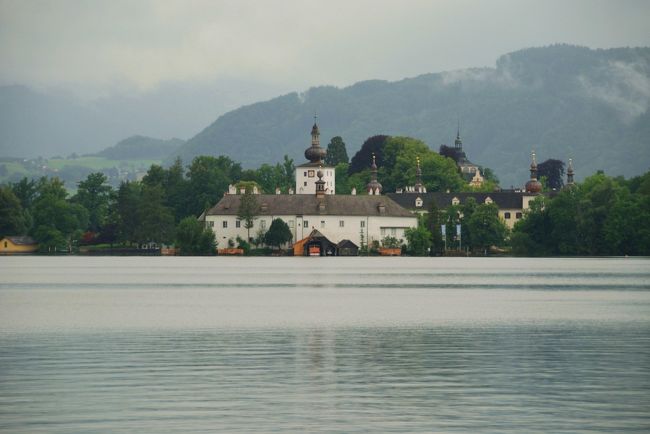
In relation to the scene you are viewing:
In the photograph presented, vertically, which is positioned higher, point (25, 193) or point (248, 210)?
point (25, 193)

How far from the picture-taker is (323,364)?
28953mm

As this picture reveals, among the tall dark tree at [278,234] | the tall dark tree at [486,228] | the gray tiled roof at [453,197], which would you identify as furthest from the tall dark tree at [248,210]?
the gray tiled roof at [453,197]

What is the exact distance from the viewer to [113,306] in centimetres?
5022

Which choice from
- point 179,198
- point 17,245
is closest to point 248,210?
Answer: point 179,198

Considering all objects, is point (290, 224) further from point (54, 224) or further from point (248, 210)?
point (54, 224)

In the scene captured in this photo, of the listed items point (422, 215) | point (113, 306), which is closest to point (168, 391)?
point (113, 306)

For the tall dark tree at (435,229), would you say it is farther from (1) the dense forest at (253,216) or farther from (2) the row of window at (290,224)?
(2) the row of window at (290,224)

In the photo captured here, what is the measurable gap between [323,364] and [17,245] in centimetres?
14277

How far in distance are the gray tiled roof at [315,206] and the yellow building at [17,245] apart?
26160mm

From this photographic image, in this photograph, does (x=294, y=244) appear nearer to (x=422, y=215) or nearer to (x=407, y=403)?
(x=422, y=215)

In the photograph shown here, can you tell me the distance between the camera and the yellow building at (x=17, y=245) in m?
166

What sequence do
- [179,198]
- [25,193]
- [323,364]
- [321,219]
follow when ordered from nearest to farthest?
[323,364] → [321,219] → [179,198] → [25,193]

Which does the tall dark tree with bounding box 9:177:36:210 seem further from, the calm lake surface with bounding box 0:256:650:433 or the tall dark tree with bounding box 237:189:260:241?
the calm lake surface with bounding box 0:256:650:433

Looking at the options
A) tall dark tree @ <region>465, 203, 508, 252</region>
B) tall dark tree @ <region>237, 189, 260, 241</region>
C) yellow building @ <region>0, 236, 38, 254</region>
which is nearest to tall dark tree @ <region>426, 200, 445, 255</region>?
tall dark tree @ <region>465, 203, 508, 252</region>
